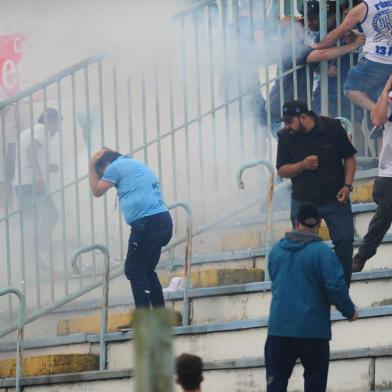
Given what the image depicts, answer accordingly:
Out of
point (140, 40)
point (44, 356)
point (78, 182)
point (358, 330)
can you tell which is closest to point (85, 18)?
point (140, 40)

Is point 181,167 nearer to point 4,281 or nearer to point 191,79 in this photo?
point 191,79

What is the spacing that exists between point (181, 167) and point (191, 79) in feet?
2.21

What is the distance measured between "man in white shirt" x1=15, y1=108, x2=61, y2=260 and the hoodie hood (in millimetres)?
3434

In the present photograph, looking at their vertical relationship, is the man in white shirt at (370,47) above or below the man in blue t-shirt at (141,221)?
above

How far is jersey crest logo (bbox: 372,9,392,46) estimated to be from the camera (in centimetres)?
1040

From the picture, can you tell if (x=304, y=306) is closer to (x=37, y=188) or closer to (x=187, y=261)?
(x=187, y=261)

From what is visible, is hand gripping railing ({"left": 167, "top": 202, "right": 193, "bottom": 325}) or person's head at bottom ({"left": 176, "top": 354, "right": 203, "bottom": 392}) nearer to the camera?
person's head at bottom ({"left": 176, "top": 354, "right": 203, "bottom": 392})

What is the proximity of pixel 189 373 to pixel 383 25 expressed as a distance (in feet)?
17.3

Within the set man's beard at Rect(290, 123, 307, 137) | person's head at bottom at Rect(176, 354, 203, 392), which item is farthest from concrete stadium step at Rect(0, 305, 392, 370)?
person's head at bottom at Rect(176, 354, 203, 392)

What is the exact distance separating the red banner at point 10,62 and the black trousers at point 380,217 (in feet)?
26.6

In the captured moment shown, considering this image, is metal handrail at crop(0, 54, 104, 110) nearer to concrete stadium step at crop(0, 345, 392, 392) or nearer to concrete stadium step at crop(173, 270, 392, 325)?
concrete stadium step at crop(173, 270, 392, 325)

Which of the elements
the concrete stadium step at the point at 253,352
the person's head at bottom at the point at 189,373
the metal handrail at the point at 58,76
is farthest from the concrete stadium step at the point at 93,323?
the person's head at bottom at the point at 189,373

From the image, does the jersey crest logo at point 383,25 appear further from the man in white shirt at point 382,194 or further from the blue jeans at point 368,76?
the man in white shirt at point 382,194

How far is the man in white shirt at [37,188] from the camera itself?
34.8 ft
